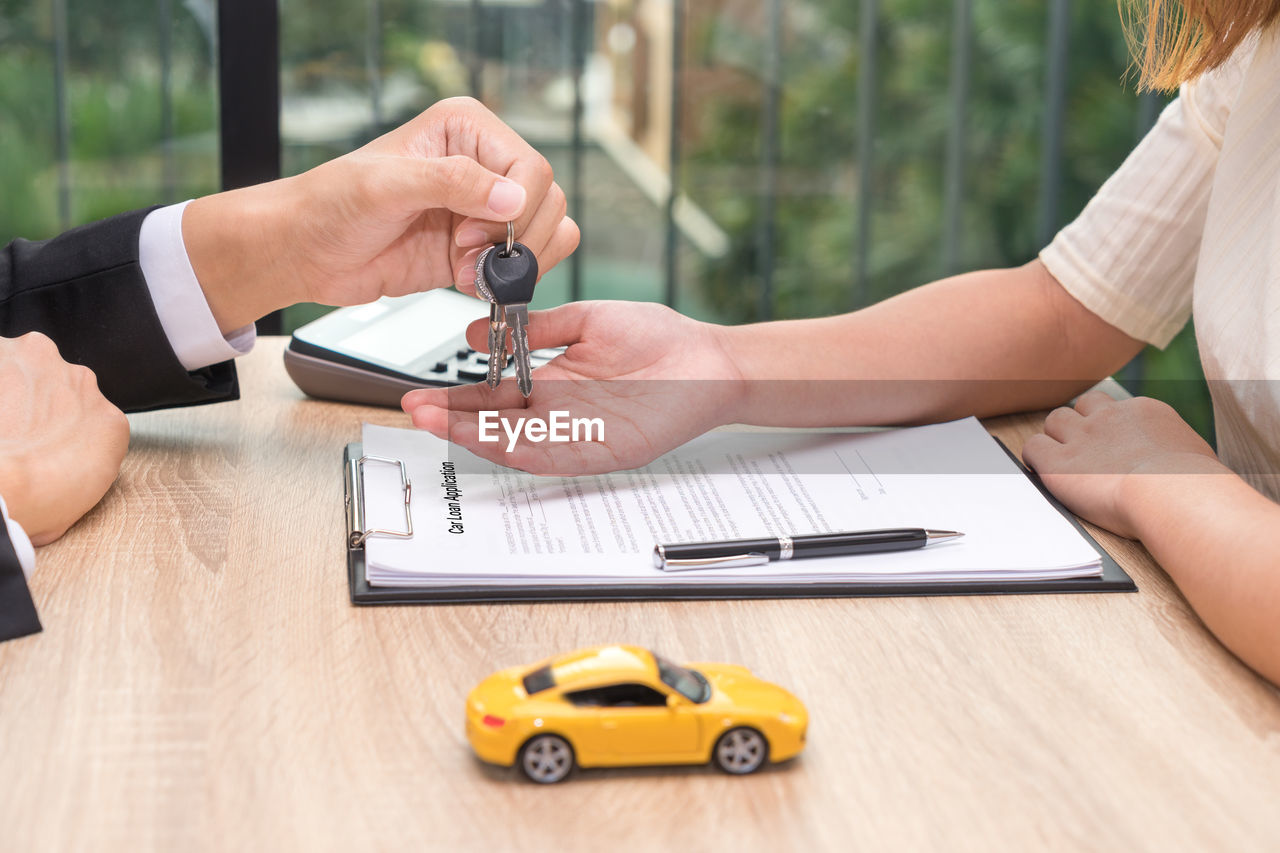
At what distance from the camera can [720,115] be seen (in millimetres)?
4520

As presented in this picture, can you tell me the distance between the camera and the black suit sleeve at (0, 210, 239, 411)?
2.72 feet

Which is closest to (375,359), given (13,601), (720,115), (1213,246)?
(13,601)

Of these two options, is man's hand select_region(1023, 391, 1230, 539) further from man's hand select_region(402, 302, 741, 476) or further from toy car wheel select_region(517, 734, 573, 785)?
toy car wheel select_region(517, 734, 573, 785)

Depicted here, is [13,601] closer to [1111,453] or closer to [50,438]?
[50,438]

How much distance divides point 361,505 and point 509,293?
0.17m

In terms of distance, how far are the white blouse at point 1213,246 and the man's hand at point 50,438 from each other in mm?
757

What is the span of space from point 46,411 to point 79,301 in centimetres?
12

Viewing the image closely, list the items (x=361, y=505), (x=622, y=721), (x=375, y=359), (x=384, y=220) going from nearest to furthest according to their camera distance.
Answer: (x=622, y=721), (x=361, y=505), (x=384, y=220), (x=375, y=359)

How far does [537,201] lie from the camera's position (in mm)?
808

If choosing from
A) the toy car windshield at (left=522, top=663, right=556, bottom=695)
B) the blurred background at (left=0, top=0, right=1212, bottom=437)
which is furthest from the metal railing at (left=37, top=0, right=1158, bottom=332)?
the toy car windshield at (left=522, top=663, right=556, bottom=695)

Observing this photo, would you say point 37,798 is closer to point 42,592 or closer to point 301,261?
point 42,592

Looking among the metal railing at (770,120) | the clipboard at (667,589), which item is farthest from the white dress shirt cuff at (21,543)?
the metal railing at (770,120)

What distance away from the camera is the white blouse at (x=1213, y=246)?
80cm

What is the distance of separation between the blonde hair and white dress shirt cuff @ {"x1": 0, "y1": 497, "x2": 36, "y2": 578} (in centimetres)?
82
